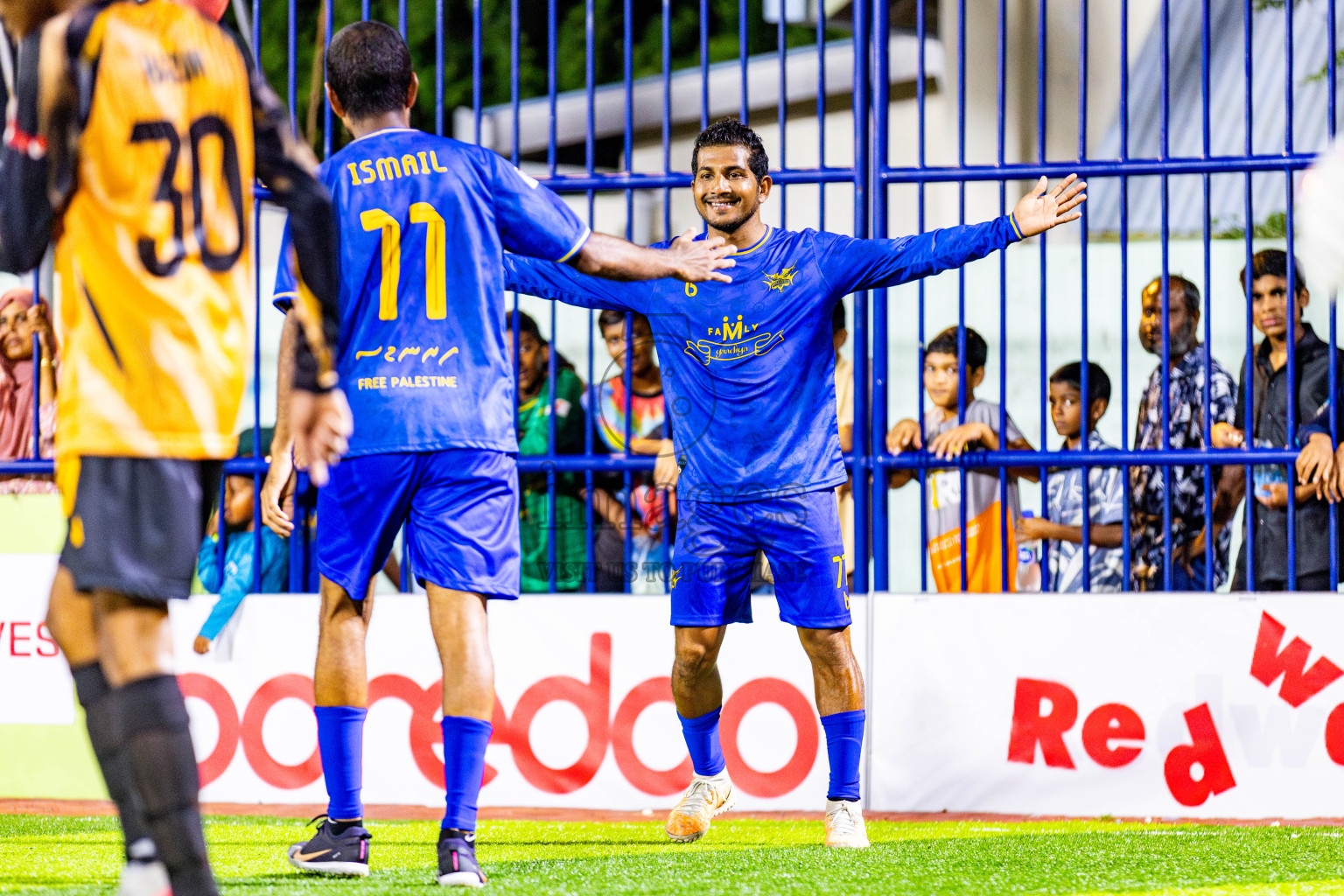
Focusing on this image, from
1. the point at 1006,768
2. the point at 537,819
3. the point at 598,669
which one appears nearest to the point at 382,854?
the point at 537,819

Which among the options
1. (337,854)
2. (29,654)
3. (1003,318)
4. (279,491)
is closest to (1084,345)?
(1003,318)

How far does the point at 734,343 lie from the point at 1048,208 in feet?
3.33

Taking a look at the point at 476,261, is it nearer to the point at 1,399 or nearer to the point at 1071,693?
the point at 1071,693

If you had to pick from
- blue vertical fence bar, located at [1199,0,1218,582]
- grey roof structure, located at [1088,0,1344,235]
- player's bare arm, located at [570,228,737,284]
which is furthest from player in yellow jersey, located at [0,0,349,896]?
grey roof structure, located at [1088,0,1344,235]

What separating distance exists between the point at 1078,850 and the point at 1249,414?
2094 mm

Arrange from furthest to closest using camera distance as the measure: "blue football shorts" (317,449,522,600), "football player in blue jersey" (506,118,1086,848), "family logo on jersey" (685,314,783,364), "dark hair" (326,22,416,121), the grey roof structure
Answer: the grey roof structure
"family logo on jersey" (685,314,783,364)
"football player in blue jersey" (506,118,1086,848)
"dark hair" (326,22,416,121)
"blue football shorts" (317,449,522,600)

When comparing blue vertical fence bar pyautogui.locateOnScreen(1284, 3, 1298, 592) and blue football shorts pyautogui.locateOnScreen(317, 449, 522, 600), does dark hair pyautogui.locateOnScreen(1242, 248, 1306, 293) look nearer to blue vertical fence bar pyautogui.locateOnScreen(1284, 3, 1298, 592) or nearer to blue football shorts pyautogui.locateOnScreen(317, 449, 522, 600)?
blue vertical fence bar pyautogui.locateOnScreen(1284, 3, 1298, 592)

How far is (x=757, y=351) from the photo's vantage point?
4.74 meters

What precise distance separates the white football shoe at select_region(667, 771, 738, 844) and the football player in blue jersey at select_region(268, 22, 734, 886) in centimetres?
126

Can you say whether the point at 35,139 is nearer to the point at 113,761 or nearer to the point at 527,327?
the point at 113,761

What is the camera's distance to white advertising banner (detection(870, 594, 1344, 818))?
5438 mm

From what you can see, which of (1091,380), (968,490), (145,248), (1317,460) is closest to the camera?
(145,248)

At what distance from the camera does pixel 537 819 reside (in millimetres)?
5535

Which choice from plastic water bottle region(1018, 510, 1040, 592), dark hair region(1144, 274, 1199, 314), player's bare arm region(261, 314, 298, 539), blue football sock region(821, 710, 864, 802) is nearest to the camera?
player's bare arm region(261, 314, 298, 539)
